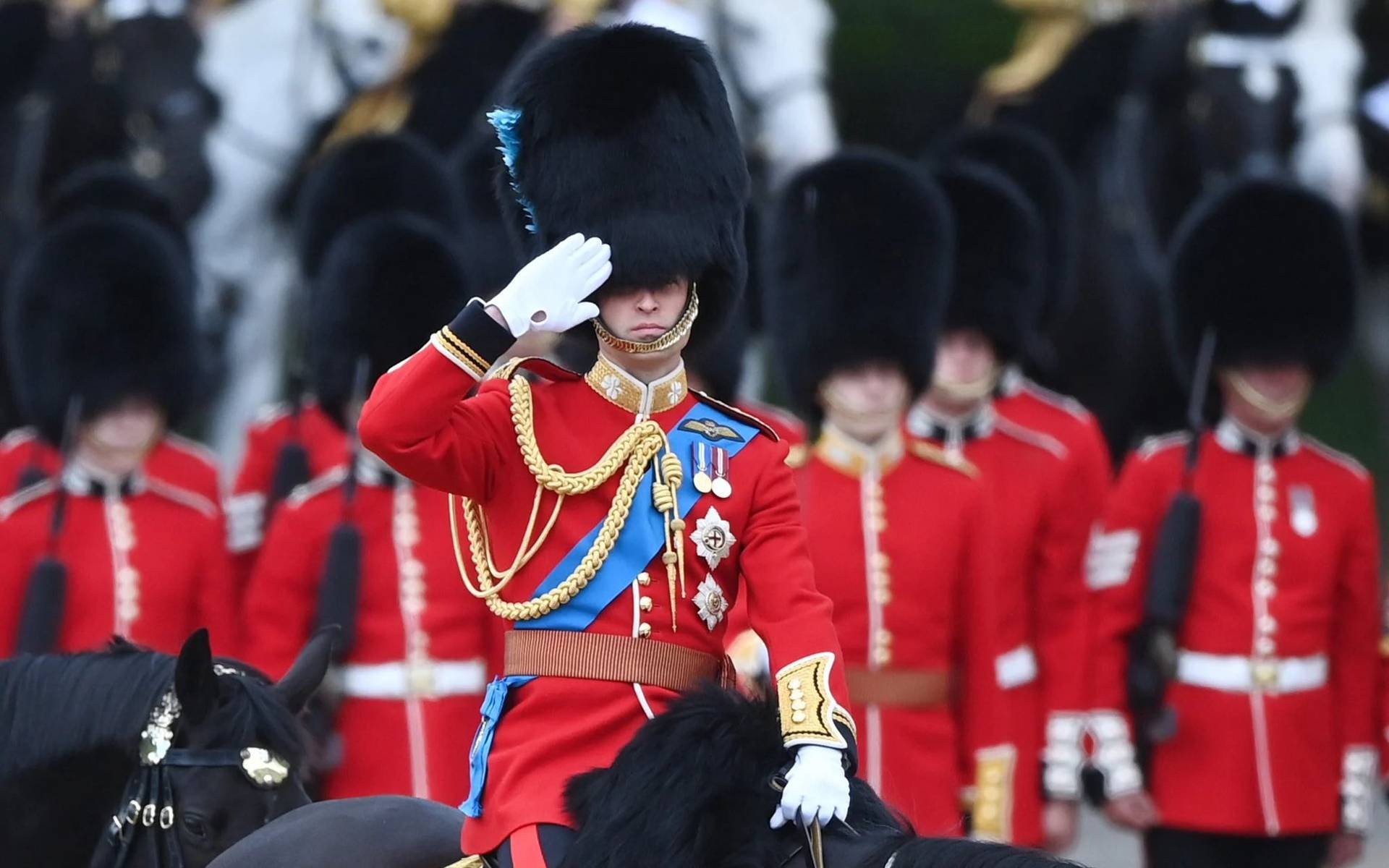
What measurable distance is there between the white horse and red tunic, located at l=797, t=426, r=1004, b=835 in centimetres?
350

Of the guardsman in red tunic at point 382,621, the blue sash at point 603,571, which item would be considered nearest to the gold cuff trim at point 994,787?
the guardsman in red tunic at point 382,621

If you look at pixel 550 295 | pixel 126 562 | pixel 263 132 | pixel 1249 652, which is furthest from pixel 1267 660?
pixel 263 132

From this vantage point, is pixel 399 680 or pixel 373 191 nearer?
pixel 399 680

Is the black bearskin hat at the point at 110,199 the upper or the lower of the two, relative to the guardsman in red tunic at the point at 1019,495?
upper

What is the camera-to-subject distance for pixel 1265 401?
19.9 ft

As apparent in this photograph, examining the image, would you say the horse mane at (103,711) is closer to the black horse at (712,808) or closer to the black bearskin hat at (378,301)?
the black horse at (712,808)

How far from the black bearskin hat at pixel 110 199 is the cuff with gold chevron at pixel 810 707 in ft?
15.7

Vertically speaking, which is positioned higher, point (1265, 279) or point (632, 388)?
point (1265, 279)

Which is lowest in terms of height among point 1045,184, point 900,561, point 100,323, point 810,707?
point 810,707

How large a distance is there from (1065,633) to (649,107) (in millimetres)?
2683

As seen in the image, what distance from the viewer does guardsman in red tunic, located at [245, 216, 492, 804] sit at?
600 cm

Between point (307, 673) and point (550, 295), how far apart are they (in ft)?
3.09

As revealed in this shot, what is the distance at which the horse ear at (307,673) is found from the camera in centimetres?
405

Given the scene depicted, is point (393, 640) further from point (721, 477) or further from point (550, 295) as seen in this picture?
point (550, 295)
